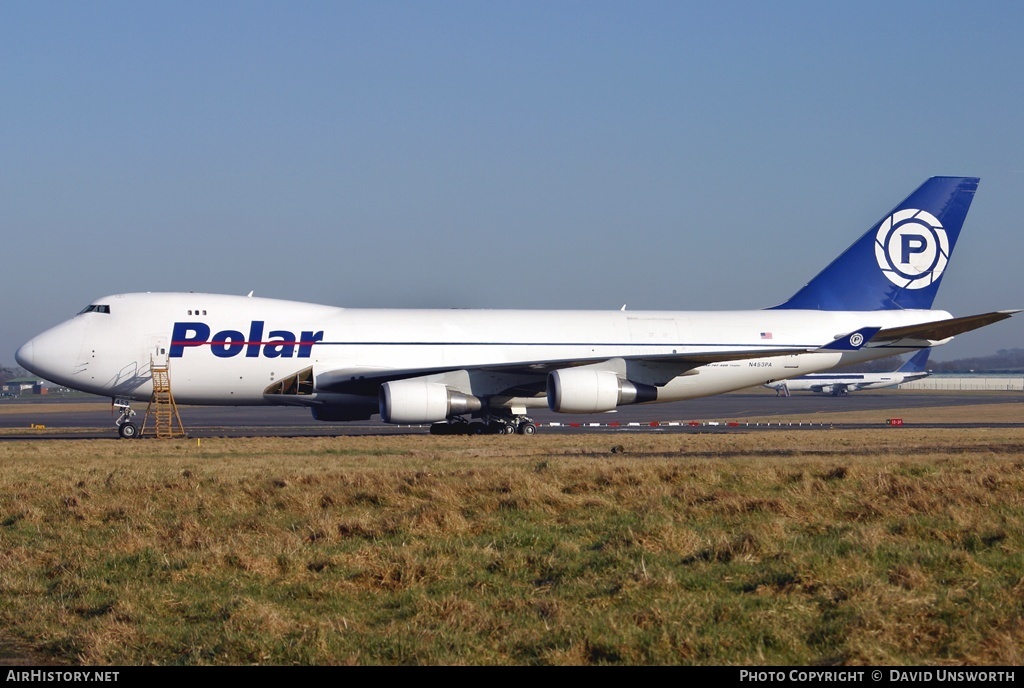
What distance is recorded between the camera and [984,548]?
10.2m

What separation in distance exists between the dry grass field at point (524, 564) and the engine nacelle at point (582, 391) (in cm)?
1225

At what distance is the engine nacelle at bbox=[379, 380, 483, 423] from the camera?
29.6m

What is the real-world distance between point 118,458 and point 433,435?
458 inches

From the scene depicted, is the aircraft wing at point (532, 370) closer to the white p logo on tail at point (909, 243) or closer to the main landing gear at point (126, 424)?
the main landing gear at point (126, 424)

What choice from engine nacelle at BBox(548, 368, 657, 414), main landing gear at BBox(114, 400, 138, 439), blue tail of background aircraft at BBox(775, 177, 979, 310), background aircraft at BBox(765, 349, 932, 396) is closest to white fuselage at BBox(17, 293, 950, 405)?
engine nacelle at BBox(548, 368, 657, 414)

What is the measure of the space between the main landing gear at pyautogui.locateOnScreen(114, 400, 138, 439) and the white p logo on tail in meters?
24.9

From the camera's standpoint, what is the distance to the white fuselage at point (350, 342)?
3067 cm

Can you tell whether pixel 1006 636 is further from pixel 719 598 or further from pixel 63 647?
pixel 63 647

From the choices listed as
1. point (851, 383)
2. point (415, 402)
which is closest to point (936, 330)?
point (415, 402)

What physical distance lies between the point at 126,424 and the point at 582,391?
1356cm

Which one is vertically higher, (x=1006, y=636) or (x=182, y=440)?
(x=182, y=440)

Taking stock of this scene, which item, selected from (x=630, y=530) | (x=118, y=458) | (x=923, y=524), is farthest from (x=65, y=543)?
(x=118, y=458)

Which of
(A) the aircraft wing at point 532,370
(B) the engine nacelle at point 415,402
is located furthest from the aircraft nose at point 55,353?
(B) the engine nacelle at point 415,402

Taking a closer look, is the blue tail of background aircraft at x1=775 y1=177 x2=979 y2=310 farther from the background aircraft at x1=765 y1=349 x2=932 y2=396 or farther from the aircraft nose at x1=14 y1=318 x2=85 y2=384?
the background aircraft at x1=765 y1=349 x2=932 y2=396
